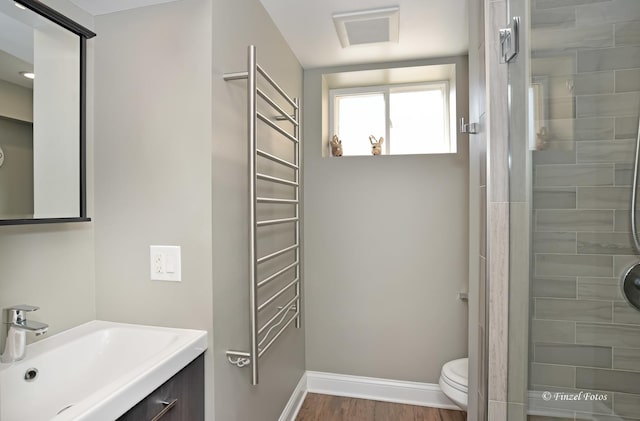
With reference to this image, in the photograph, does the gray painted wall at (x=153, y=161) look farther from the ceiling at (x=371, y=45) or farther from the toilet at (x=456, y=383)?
the toilet at (x=456, y=383)

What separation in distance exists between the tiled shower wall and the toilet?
0.68 m

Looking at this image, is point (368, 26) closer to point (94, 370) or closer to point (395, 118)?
point (395, 118)

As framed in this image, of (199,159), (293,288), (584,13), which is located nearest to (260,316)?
(293,288)

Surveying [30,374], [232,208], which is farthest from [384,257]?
[30,374]

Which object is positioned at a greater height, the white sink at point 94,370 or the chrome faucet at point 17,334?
the chrome faucet at point 17,334

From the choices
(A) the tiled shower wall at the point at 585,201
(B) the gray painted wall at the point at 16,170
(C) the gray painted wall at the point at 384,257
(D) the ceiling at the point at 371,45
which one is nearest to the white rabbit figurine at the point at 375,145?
(C) the gray painted wall at the point at 384,257

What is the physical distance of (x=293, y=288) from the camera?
2.06 meters

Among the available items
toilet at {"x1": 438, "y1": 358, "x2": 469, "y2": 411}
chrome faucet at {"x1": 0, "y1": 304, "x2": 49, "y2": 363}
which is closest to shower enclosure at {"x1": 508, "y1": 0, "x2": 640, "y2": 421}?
toilet at {"x1": 438, "y1": 358, "x2": 469, "y2": 411}

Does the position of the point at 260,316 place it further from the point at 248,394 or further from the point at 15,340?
the point at 15,340

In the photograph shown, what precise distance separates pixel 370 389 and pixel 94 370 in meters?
1.80

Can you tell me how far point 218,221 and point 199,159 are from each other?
0.76 feet

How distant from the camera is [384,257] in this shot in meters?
2.34

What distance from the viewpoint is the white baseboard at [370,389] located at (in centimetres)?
224

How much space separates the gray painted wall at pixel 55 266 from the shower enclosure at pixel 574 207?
1602mm
